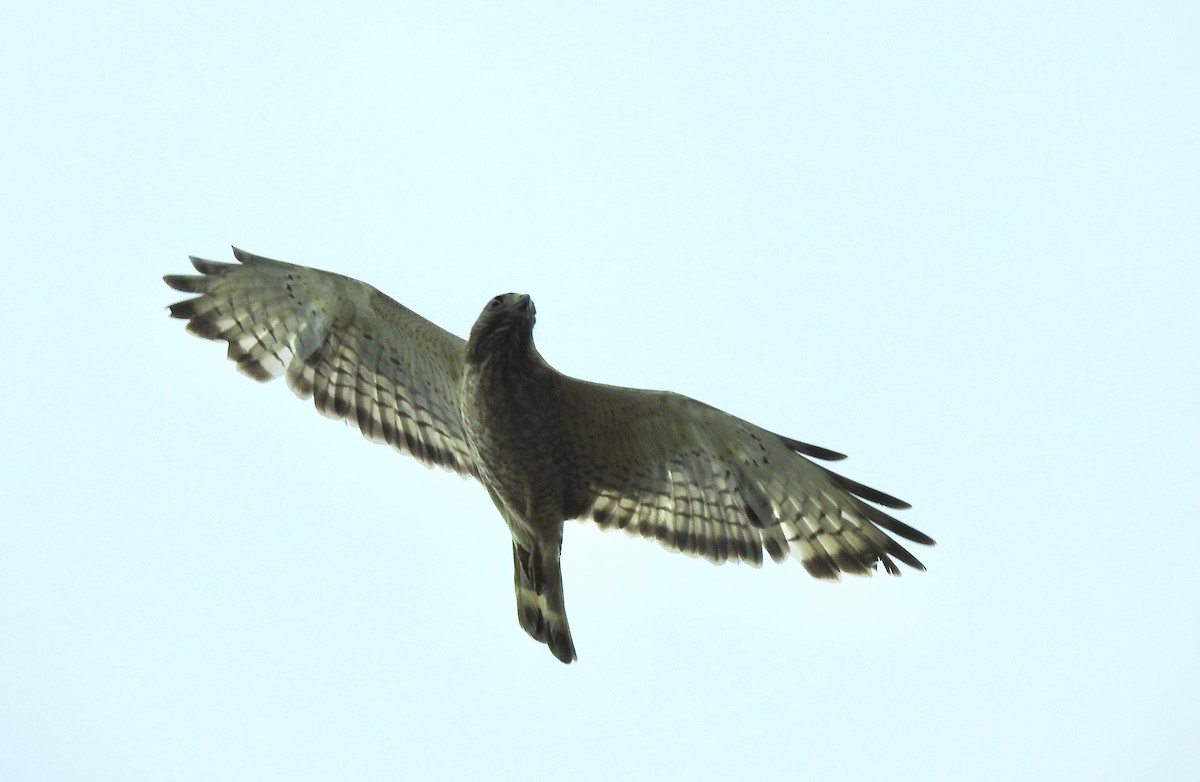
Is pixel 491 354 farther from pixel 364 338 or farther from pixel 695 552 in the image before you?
pixel 695 552

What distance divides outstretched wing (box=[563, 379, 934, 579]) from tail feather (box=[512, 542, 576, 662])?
0.40 m

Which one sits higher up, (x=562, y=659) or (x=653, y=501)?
(x=653, y=501)

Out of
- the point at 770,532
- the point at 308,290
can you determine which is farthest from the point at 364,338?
the point at 770,532

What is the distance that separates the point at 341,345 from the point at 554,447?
1.59 meters

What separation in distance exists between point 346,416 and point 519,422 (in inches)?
56.8

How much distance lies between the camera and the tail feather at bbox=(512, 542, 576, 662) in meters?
10.3

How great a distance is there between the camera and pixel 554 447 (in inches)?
392

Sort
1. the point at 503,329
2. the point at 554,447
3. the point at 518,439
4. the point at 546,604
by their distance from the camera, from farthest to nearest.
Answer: the point at 546,604
the point at 554,447
the point at 518,439
the point at 503,329

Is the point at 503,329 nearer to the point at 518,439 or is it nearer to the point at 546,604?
the point at 518,439

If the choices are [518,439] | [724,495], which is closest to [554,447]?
[518,439]

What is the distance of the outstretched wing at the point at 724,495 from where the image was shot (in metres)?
10.2

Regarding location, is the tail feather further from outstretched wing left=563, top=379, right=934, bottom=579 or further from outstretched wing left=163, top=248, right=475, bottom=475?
outstretched wing left=163, top=248, right=475, bottom=475

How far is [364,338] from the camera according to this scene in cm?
1038

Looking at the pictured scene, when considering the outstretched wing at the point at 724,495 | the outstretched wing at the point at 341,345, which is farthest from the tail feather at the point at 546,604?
the outstretched wing at the point at 341,345
